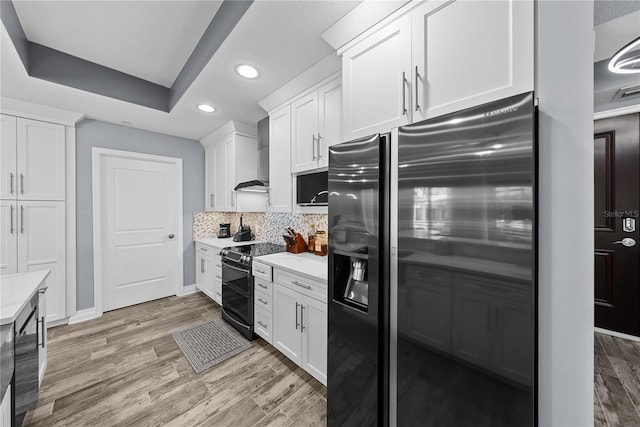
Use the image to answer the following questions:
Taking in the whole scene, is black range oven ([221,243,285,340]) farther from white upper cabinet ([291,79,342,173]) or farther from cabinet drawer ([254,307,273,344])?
white upper cabinet ([291,79,342,173])

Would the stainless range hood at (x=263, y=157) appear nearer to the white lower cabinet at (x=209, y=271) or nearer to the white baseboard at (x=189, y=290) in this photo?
the white lower cabinet at (x=209, y=271)

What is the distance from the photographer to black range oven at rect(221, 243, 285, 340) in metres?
2.41

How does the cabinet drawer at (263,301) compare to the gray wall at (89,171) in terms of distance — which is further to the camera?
the gray wall at (89,171)

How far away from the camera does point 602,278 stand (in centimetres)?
254

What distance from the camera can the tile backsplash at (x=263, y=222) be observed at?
2818 millimetres

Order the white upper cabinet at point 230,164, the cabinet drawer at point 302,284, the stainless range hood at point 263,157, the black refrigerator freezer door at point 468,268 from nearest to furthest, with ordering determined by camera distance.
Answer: the black refrigerator freezer door at point 468,268 < the cabinet drawer at point 302,284 < the stainless range hood at point 263,157 < the white upper cabinet at point 230,164

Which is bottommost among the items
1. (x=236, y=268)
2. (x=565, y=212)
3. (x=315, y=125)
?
(x=236, y=268)

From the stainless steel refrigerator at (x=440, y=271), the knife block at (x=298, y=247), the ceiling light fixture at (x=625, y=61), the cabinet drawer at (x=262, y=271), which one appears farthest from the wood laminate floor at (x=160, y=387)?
the ceiling light fixture at (x=625, y=61)

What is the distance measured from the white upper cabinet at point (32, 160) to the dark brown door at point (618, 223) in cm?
594

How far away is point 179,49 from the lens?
2156 millimetres

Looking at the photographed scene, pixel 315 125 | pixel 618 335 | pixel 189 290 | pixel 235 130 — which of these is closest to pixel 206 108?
pixel 235 130

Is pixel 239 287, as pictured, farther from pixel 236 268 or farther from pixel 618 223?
pixel 618 223

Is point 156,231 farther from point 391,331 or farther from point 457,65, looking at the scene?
point 457,65

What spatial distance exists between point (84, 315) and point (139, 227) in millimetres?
1194
